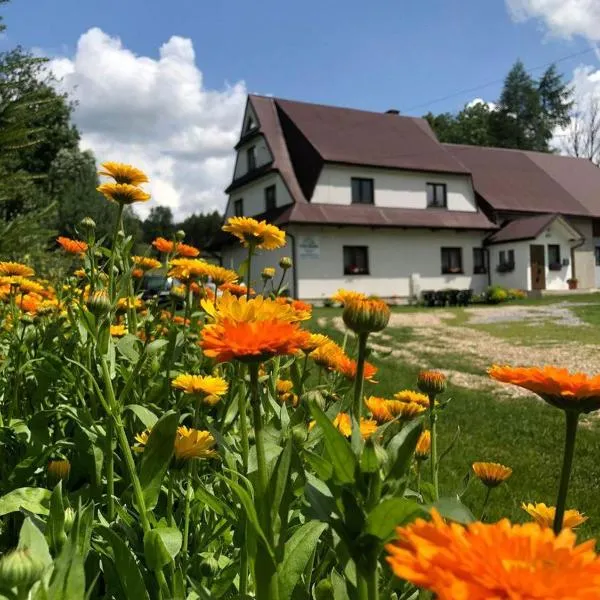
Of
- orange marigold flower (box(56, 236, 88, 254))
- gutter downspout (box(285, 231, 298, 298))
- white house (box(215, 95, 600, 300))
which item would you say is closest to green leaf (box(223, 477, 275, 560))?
orange marigold flower (box(56, 236, 88, 254))

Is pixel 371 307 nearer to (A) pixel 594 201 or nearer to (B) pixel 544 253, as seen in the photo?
(B) pixel 544 253

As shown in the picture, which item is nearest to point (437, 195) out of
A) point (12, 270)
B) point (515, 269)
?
point (515, 269)

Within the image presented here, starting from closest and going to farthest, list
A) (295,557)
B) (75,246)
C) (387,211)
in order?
(295,557), (75,246), (387,211)

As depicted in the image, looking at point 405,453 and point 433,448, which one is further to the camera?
point 433,448

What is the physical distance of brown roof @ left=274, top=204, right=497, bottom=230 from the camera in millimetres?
16766

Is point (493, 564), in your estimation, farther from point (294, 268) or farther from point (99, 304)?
point (294, 268)

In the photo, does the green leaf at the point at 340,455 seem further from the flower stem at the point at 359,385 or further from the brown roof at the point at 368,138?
the brown roof at the point at 368,138

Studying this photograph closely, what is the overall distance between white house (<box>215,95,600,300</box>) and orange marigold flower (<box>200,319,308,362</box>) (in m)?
15.6

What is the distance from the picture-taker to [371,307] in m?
0.89

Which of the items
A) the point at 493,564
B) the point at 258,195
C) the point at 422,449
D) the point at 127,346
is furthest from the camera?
the point at 258,195

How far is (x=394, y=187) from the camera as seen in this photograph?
61.0ft

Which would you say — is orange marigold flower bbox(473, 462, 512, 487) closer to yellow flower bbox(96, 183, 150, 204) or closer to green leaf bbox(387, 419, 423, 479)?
green leaf bbox(387, 419, 423, 479)

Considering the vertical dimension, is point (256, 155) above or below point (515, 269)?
above

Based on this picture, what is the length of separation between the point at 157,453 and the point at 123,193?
39.3 inches
